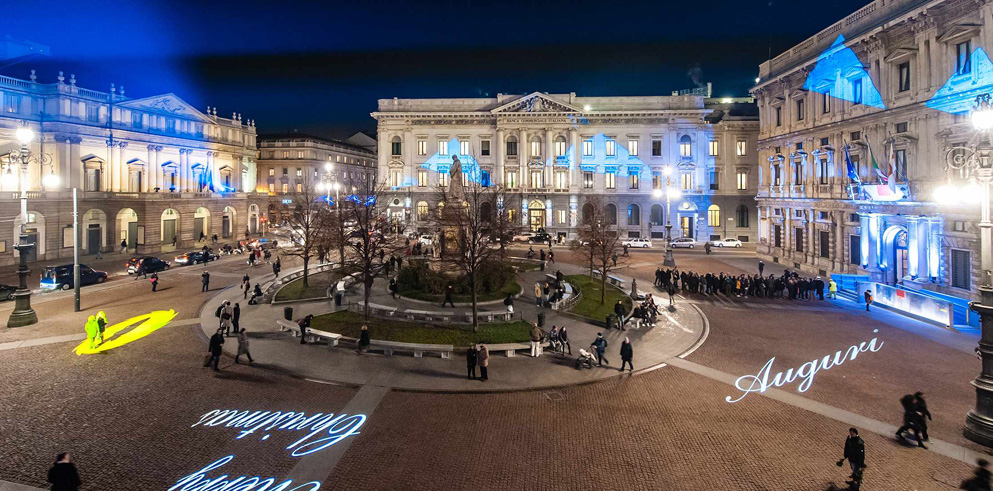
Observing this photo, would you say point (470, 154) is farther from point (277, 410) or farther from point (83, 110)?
point (277, 410)

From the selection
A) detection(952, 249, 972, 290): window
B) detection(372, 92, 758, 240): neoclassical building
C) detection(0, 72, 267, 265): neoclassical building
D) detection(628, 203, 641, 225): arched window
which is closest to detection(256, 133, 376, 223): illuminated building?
detection(0, 72, 267, 265): neoclassical building

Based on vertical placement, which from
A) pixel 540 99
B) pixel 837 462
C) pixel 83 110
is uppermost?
pixel 540 99

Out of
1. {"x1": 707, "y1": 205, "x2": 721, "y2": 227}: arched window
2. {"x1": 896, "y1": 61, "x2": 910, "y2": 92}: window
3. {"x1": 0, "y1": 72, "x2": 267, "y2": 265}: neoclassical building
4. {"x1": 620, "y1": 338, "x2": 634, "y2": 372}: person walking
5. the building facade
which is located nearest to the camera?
{"x1": 620, "y1": 338, "x2": 634, "y2": 372}: person walking

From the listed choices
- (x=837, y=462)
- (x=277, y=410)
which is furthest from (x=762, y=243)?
(x=277, y=410)

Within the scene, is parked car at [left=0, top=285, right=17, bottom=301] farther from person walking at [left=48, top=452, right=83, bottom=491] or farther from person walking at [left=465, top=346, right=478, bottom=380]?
person walking at [left=465, top=346, right=478, bottom=380]

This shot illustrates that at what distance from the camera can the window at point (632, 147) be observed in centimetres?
6512

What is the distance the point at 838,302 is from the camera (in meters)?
28.1

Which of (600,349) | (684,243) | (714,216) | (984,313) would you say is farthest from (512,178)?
(984,313)

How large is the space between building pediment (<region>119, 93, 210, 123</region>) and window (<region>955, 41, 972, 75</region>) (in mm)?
→ 68336

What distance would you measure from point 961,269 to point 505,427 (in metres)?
28.7

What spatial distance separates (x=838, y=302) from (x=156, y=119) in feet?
218

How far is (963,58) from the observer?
25.9 metres

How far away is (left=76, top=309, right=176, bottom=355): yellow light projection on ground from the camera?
18606mm

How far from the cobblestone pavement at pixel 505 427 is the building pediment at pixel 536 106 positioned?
51085mm
